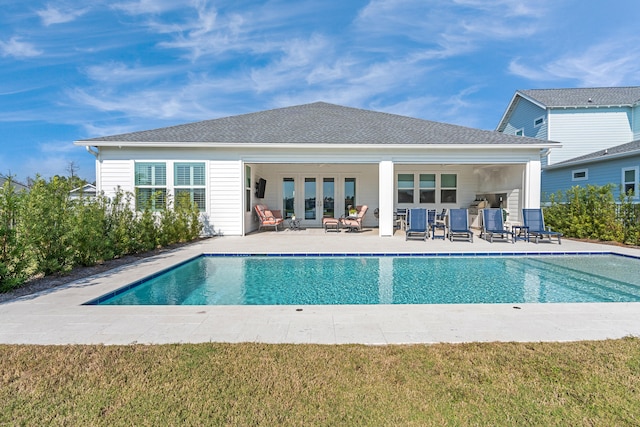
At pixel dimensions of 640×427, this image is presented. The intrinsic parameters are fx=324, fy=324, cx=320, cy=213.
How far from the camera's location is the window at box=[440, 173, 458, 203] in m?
15.0

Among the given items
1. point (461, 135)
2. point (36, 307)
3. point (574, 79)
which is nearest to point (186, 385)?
point (36, 307)

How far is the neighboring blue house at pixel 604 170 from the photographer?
12.4 m

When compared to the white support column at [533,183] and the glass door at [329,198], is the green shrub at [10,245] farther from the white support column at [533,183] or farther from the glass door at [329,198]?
the white support column at [533,183]

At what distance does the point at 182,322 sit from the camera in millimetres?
3436

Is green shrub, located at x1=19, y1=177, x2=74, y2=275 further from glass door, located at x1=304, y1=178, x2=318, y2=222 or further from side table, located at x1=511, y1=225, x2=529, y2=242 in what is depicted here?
side table, located at x1=511, y1=225, x2=529, y2=242

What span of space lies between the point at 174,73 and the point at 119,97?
5373 mm

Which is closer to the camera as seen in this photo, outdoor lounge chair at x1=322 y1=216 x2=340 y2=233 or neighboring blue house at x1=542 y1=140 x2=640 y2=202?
neighboring blue house at x1=542 y1=140 x2=640 y2=202

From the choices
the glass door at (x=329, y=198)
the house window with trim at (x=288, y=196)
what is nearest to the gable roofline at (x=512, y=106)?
the glass door at (x=329, y=198)

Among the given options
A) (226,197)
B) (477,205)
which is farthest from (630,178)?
(226,197)

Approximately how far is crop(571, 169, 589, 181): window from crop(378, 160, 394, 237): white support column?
10.3 metres

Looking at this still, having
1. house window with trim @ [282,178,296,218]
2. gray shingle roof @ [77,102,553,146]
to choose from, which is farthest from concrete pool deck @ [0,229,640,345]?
house window with trim @ [282,178,296,218]

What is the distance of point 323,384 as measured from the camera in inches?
87.2

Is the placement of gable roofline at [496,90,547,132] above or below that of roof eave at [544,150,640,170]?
above

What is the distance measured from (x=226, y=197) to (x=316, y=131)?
160 inches
